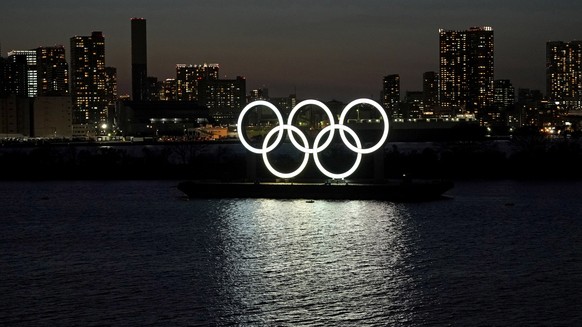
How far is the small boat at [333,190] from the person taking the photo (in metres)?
57.4

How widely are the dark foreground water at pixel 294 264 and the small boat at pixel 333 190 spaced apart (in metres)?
1.55

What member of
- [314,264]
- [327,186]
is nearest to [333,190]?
[327,186]

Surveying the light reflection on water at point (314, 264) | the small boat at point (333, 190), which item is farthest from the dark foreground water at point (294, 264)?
the small boat at point (333, 190)

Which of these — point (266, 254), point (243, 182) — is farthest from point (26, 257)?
point (243, 182)

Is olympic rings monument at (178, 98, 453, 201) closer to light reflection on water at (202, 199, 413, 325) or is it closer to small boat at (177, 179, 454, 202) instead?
small boat at (177, 179, 454, 202)

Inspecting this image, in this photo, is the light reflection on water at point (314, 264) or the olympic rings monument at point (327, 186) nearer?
the light reflection on water at point (314, 264)

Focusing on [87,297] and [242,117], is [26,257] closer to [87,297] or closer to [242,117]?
[87,297]

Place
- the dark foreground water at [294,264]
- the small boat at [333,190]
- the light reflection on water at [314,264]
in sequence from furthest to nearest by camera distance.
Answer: the small boat at [333,190] < the light reflection on water at [314,264] < the dark foreground water at [294,264]

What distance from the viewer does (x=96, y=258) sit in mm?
34906

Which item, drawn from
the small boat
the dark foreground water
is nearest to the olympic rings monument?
the small boat

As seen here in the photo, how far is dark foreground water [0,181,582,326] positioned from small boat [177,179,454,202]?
1.55 m

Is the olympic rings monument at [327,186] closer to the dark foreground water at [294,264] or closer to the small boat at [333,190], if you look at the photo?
the small boat at [333,190]

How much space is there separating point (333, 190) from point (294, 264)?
82.8 feet

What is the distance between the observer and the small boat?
5738 cm
